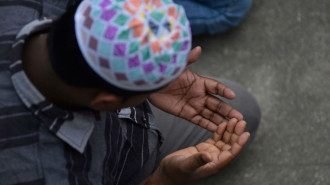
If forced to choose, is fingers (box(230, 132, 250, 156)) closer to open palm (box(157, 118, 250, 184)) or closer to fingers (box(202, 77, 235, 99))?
open palm (box(157, 118, 250, 184))

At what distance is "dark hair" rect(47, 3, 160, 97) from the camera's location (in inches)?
41.8

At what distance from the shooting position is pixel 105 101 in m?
1.14

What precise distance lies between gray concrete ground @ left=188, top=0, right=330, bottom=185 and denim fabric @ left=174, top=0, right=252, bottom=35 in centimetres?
14

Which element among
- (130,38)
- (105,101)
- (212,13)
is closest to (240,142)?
(105,101)

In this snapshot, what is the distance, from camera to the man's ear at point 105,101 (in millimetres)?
1125

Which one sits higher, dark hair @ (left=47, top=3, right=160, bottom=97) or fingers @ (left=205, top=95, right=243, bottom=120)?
dark hair @ (left=47, top=3, right=160, bottom=97)

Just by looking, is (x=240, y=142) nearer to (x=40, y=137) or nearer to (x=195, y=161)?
A: (x=195, y=161)

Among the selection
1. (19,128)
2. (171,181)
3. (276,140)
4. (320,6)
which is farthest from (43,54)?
(320,6)

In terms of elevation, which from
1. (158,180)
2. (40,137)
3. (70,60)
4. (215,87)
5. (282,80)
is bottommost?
(282,80)

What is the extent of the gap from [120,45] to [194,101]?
804 millimetres

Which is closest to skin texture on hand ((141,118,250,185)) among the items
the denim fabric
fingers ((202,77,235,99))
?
fingers ((202,77,235,99))

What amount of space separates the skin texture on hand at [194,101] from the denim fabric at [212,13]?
0.66m

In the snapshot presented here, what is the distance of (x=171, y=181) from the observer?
5.14 ft

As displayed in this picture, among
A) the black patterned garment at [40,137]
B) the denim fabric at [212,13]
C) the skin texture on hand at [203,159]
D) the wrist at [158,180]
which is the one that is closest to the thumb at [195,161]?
the skin texture on hand at [203,159]
